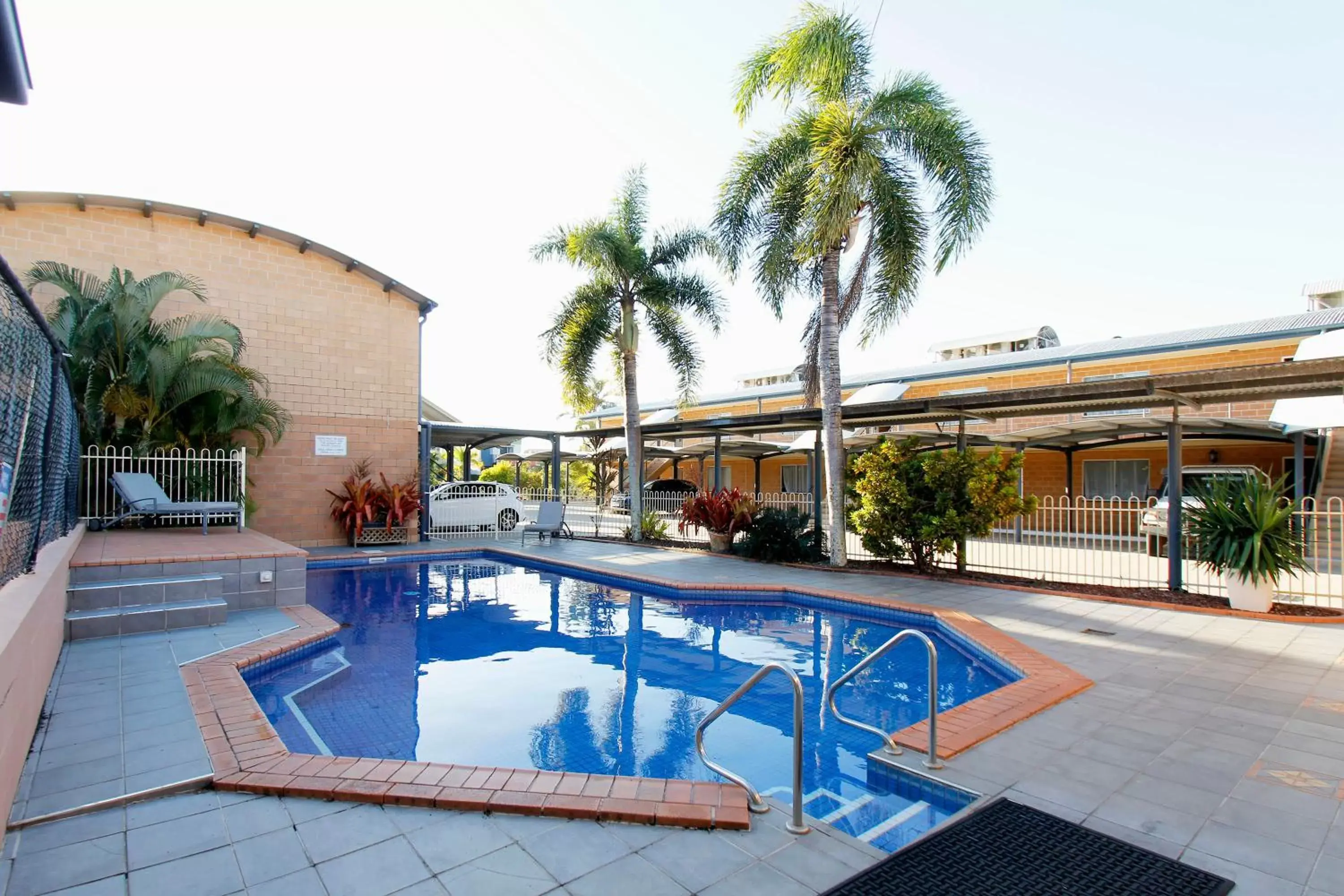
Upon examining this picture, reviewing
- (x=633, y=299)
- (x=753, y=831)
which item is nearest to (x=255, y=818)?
(x=753, y=831)

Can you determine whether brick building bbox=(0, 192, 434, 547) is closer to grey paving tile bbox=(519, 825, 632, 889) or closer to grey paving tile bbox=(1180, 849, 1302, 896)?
grey paving tile bbox=(519, 825, 632, 889)

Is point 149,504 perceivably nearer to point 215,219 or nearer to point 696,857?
point 215,219

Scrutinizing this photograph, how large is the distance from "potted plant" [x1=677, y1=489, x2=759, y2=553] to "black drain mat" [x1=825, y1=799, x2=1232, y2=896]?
10375 millimetres

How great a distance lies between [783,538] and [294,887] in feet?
34.4

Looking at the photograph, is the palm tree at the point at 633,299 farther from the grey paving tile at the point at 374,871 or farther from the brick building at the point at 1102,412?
the grey paving tile at the point at 374,871

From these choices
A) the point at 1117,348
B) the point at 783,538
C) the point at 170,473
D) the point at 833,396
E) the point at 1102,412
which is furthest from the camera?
the point at 1117,348

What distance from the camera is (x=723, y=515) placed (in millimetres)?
13898

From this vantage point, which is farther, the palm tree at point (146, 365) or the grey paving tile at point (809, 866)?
the palm tree at point (146, 365)

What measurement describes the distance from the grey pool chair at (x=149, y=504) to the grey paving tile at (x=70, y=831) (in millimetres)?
8088

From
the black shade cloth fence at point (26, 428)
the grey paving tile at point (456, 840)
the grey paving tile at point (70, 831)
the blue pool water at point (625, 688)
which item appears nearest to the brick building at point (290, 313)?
the blue pool water at point (625, 688)

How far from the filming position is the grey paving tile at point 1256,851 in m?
2.76

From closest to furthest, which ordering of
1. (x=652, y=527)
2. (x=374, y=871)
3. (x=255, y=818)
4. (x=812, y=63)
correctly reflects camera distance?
(x=374, y=871), (x=255, y=818), (x=812, y=63), (x=652, y=527)

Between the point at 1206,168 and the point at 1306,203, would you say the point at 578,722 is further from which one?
the point at 1306,203

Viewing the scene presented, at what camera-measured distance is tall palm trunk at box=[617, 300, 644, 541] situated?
15.6 m
